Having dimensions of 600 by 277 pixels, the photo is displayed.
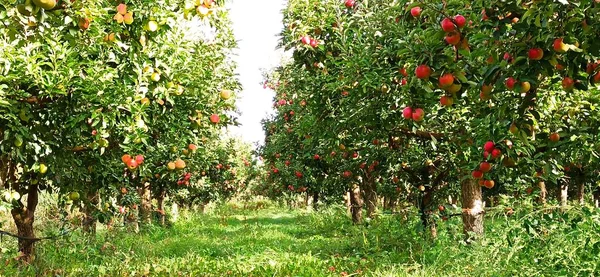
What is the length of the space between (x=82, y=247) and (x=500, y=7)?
7.50m

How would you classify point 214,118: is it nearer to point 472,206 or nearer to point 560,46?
point 472,206

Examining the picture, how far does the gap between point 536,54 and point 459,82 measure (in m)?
0.58

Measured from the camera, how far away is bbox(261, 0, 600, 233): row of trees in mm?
Answer: 3022

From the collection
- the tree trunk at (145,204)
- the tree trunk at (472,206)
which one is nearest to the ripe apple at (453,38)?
the tree trunk at (472,206)

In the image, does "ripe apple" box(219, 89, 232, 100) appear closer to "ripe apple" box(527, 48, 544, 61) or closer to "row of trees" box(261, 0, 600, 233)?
"row of trees" box(261, 0, 600, 233)

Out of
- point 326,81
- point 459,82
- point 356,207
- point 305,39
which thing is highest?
point 305,39

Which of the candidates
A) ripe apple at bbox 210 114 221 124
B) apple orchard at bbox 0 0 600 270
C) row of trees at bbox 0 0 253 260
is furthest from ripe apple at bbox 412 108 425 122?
ripe apple at bbox 210 114 221 124

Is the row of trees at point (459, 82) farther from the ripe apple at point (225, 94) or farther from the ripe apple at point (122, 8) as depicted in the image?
the ripe apple at point (122, 8)

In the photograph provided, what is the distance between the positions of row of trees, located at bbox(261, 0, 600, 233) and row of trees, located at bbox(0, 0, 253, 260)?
4.83 ft

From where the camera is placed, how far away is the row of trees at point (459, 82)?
302cm

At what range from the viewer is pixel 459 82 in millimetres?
3400

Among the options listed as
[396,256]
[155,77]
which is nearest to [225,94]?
[155,77]

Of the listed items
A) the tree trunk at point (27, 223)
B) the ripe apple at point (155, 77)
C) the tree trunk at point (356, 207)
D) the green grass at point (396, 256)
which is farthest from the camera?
the tree trunk at point (356, 207)

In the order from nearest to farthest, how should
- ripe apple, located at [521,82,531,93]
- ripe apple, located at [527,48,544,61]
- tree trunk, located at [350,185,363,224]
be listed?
ripe apple, located at [527,48,544,61] < ripe apple, located at [521,82,531,93] < tree trunk, located at [350,185,363,224]
